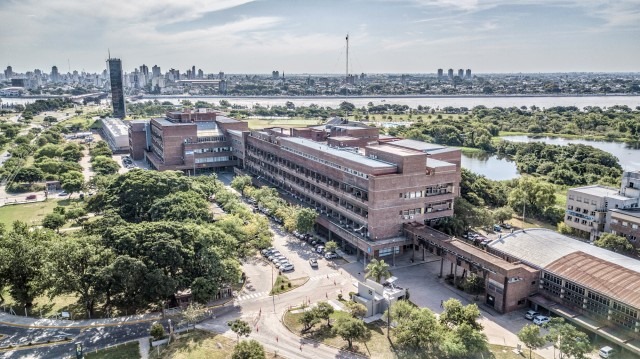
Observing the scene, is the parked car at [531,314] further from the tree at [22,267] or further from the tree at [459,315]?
the tree at [22,267]

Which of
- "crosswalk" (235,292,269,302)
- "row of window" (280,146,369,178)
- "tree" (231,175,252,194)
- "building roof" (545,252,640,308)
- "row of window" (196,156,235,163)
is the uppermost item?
"row of window" (280,146,369,178)

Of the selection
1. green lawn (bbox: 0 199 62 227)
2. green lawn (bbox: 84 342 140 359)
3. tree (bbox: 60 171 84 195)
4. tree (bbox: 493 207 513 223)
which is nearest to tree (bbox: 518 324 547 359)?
green lawn (bbox: 84 342 140 359)

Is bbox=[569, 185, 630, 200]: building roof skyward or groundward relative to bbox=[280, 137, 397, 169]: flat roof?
groundward

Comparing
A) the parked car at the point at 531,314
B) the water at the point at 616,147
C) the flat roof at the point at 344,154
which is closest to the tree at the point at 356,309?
the parked car at the point at 531,314

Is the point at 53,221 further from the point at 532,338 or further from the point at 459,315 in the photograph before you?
the point at 532,338

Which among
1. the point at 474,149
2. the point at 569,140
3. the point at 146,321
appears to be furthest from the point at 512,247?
the point at 569,140

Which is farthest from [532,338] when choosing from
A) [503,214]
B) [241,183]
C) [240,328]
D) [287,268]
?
[241,183]

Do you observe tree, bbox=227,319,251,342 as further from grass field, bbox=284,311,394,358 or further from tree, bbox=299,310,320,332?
tree, bbox=299,310,320,332
